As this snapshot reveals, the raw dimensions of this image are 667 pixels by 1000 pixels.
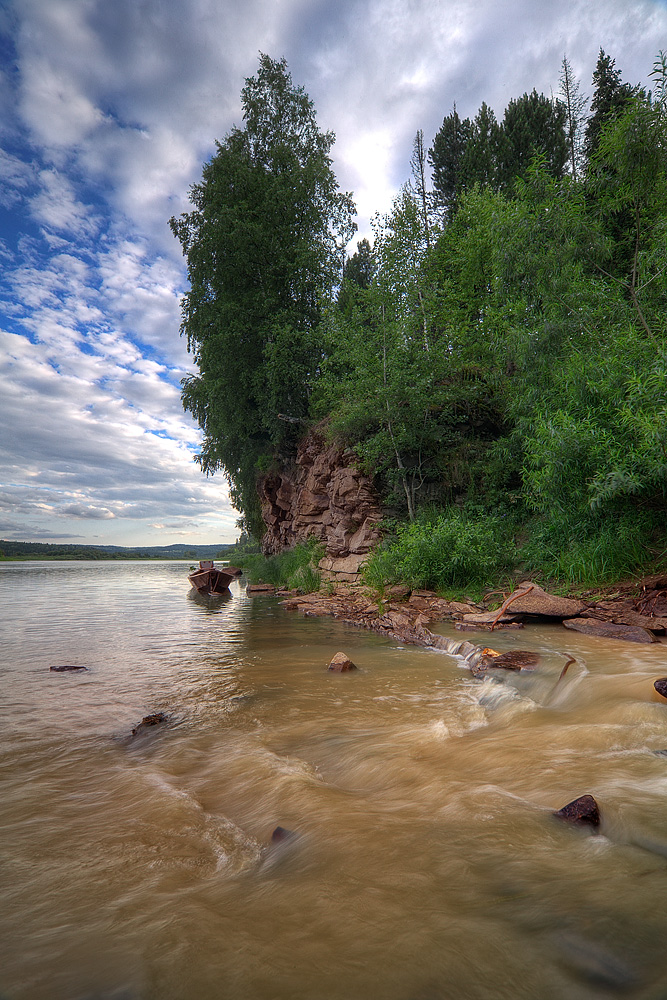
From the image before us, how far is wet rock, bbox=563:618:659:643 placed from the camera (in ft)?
19.1

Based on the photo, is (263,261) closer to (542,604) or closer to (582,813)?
(542,604)

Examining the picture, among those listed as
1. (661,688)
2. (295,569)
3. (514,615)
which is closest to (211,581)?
(295,569)

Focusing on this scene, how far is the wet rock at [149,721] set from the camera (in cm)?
360

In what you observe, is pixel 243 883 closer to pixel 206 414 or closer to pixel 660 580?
pixel 660 580

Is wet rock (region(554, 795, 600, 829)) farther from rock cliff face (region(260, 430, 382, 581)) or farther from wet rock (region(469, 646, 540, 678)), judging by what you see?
rock cliff face (region(260, 430, 382, 581))

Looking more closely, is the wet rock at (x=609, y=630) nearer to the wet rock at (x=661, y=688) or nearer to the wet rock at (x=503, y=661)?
the wet rock at (x=503, y=661)

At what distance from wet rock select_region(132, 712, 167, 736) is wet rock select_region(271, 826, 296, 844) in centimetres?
198

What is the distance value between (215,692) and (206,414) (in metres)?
20.3

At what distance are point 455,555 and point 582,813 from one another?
7.97 meters

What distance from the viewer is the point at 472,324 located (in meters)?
15.0

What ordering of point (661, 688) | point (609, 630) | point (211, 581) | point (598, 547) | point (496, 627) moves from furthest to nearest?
point (211, 581), point (598, 547), point (496, 627), point (609, 630), point (661, 688)

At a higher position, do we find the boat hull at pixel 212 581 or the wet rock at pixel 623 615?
the wet rock at pixel 623 615

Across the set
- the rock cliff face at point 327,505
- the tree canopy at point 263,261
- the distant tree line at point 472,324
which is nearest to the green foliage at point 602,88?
the distant tree line at point 472,324

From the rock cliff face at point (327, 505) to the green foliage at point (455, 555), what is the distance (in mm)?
3691
